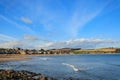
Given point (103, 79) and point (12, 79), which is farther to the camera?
point (103, 79)

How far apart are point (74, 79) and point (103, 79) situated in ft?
19.2

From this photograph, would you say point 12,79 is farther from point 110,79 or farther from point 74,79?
point 110,79

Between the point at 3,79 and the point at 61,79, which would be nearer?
the point at 3,79

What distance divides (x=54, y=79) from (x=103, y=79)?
9408 mm

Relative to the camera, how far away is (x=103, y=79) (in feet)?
128

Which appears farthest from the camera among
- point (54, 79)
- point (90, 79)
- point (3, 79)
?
point (90, 79)

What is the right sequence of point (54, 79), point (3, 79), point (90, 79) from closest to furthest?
1. point (3, 79)
2. point (54, 79)
3. point (90, 79)

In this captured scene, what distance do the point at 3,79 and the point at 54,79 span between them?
345 inches

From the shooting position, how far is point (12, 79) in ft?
109

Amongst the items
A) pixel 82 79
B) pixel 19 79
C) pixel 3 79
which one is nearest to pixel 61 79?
pixel 82 79

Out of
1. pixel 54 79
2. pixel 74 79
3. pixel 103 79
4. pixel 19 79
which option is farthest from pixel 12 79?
pixel 103 79

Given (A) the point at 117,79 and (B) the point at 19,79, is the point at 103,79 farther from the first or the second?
(B) the point at 19,79

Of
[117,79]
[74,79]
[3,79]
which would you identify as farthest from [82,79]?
[3,79]

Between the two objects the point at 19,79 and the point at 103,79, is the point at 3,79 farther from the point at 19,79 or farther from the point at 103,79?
the point at 103,79
